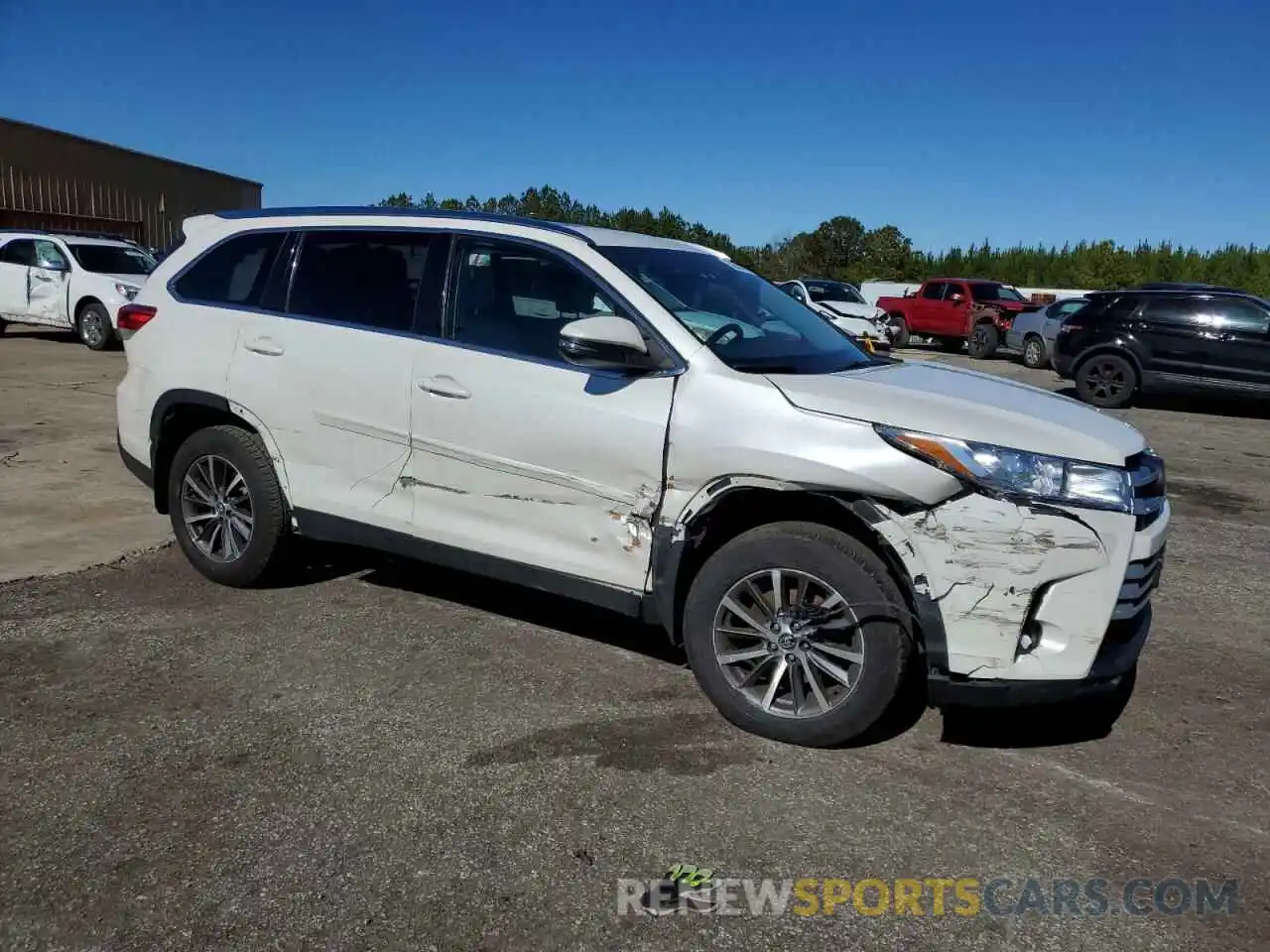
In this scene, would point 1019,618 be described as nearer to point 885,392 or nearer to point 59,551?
point 885,392

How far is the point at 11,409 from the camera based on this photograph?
33.0 ft

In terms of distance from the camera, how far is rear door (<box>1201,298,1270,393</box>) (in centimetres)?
1353

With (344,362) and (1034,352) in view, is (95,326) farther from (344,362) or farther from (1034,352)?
(1034,352)

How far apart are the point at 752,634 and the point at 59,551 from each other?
13.5 feet

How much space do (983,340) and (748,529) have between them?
70.1 ft

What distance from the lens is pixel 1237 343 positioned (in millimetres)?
13648

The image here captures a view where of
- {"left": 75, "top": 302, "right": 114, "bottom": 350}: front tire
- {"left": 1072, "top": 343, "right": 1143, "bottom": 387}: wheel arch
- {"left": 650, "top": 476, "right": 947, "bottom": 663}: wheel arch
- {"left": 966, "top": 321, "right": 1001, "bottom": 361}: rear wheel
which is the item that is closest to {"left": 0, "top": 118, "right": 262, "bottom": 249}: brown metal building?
{"left": 75, "top": 302, "right": 114, "bottom": 350}: front tire

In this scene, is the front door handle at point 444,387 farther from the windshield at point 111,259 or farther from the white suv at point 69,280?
the windshield at point 111,259

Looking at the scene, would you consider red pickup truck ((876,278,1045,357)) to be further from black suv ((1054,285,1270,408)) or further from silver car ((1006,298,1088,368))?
black suv ((1054,285,1270,408))

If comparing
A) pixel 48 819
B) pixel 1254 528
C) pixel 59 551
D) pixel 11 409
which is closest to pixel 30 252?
pixel 11 409

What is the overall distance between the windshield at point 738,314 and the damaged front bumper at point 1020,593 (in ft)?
3.14

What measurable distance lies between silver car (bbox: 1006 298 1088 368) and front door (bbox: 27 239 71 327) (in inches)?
711

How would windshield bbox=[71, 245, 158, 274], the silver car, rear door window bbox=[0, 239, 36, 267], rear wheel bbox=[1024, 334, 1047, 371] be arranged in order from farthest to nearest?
rear wheel bbox=[1024, 334, 1047, 371] < the silver car < rear door window bbox=[0, 239, 36, 267] < windshield bbox=[71, 245, 158, 274]

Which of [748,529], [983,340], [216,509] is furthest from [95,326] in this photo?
[983,340]
